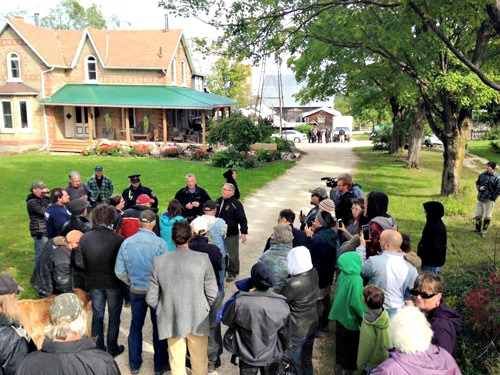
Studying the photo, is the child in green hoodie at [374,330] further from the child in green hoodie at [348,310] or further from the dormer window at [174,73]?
the dormer window at [174,73]

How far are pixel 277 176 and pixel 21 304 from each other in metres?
16.1

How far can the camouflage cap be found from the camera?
2982 mm

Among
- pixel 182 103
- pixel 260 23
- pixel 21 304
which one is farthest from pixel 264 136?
pixel 21 304

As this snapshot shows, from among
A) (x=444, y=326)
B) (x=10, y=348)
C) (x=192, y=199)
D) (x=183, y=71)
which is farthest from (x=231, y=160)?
(x=10, y=348)

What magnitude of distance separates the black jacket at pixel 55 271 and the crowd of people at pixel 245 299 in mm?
12

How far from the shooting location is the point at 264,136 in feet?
88.2

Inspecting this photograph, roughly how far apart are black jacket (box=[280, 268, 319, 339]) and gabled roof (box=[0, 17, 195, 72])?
92.8 ft

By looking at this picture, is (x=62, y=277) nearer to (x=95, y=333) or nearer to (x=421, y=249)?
(x=95, y=333)

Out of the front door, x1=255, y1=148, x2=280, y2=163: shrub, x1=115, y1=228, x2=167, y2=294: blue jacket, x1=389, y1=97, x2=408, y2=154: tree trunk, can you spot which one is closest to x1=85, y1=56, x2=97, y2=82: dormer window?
the front door

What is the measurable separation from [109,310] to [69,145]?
26628mm

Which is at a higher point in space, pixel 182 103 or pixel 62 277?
pixel 182 103

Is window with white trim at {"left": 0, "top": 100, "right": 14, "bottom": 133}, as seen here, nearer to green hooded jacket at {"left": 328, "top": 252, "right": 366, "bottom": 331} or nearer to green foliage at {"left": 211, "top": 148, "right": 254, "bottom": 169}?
green foliage at {"left": 211, "top": 148, "right": 254, "bottom": 169}

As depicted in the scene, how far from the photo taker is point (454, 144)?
15.2 metres

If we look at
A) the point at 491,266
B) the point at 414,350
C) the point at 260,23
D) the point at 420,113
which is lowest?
the point at 491,266
